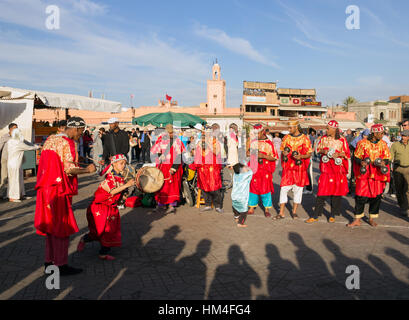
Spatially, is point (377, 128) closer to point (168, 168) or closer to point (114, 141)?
point (168, 168)

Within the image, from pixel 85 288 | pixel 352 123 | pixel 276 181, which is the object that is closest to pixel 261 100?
pixel 352 123

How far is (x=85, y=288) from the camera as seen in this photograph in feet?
12.8

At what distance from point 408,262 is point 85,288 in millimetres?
4274

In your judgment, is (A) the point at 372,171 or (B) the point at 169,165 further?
(B) the point at 169,165

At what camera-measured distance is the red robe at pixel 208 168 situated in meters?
7.52

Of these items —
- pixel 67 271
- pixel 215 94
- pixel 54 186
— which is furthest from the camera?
pixel 215 94

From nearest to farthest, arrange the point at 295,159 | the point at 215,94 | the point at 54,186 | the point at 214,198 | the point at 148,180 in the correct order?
the point at 54,186, the point at 148,180, the point at 295,159, the point at 214,198, the point at 215,94

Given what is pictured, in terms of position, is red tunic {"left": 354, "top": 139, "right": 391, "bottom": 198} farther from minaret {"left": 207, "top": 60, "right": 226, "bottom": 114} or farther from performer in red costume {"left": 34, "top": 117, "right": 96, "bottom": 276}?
minaret {"left": 207, "top": 60, "right": 226, "bottom": 114}

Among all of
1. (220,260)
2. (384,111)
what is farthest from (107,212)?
(384,111)

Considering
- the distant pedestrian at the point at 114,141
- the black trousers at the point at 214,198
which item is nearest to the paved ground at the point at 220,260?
the black trousers at the point at 214,198

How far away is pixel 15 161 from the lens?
830 cm

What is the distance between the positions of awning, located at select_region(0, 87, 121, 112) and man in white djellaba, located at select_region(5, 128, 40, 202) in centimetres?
345

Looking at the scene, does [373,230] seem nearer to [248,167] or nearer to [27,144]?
[248,167]

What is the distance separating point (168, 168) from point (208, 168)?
945 mm
